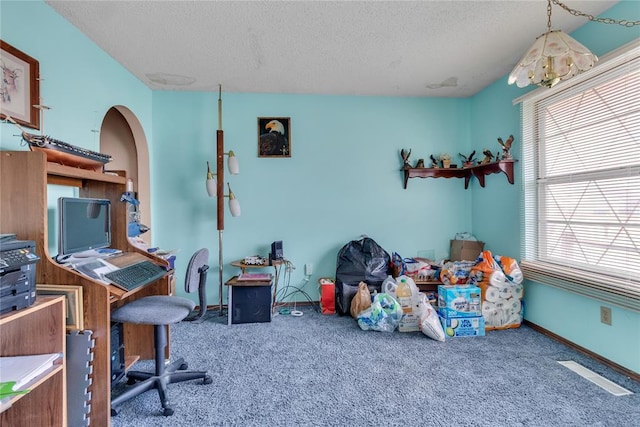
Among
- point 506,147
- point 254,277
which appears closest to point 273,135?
point 254,277

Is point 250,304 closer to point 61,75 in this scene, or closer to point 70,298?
point 70,298

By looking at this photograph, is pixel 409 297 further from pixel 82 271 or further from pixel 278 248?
pixel 82 271

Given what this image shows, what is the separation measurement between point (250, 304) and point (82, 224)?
5.19ft

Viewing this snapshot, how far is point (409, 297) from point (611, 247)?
4.82 ft

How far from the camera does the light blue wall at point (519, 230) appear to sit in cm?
189

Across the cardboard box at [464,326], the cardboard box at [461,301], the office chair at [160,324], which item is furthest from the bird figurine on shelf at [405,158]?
the office chair at [160,324]

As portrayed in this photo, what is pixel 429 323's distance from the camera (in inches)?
95.0

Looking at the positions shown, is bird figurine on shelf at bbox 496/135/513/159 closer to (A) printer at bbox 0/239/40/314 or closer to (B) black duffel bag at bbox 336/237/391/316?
(B) black duffel bag at bbox 336/237/391/316

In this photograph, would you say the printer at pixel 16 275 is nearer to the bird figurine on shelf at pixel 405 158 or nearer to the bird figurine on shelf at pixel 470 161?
the bird figurine on shelf at pixel 405 158

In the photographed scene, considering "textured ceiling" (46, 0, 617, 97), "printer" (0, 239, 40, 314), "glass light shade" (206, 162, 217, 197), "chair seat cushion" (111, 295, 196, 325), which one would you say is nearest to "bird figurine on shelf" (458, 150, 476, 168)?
"textured ceiling" (46, 0, 617, 97)

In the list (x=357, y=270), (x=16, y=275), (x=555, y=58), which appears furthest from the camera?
(x=357, y=270)

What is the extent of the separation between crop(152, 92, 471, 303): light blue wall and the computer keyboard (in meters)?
1.43

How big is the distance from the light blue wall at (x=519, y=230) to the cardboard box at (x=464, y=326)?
1.83ft

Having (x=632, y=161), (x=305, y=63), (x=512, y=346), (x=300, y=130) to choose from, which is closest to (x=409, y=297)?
(x=512, y=346)
